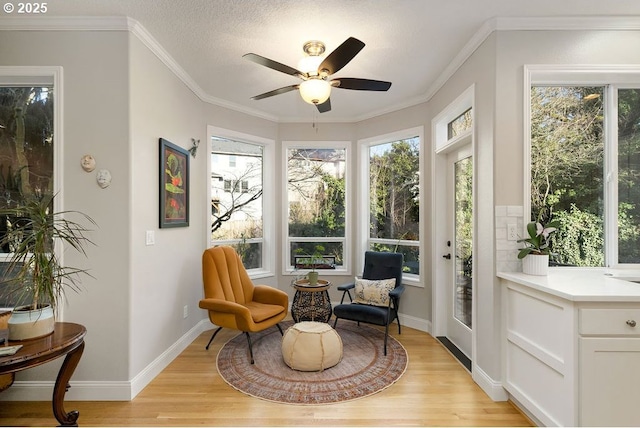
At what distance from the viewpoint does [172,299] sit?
2.98 m

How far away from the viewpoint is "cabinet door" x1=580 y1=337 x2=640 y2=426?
1.64 m

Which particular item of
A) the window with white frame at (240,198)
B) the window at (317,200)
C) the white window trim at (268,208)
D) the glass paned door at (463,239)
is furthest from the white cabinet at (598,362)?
the window with white frame at (240,198)

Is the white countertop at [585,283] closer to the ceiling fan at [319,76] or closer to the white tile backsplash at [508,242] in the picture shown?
the white tile backsplash at [508,242]

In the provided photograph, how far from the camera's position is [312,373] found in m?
2.66

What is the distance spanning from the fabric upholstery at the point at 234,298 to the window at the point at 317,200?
1094mm

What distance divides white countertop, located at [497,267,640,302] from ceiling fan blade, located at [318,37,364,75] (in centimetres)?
183

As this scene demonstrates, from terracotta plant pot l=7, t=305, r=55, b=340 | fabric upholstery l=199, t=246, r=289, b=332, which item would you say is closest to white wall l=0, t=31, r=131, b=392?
terracotta plant pot l=7, t=305, r=55, b=340

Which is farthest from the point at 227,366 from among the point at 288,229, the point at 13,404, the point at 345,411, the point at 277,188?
the point at 277,188

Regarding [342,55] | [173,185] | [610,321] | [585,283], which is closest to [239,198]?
[173,185]

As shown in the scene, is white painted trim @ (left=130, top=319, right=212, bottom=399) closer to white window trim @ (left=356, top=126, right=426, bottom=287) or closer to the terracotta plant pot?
the terracotta plant pot

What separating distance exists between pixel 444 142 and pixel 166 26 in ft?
9.35

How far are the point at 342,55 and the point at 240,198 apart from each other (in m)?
2.67

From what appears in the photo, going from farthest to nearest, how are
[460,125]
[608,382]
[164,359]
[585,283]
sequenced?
1. [460,125]
2. [164,359]
3. [585,283]
4. [608,382]

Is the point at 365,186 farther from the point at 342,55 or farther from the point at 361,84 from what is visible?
the point at 342,55
